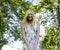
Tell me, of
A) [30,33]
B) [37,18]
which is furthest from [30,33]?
[37,18]

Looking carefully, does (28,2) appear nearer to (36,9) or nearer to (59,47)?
(36,9)

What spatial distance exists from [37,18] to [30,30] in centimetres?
501

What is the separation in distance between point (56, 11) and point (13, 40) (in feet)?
6.36

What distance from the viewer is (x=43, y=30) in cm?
968

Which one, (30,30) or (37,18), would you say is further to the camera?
(37,18)

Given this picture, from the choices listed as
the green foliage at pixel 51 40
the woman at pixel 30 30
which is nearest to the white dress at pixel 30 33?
the woman at pixel 30 30

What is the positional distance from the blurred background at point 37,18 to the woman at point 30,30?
15.3 ft

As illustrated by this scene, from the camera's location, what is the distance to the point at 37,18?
31.3ft

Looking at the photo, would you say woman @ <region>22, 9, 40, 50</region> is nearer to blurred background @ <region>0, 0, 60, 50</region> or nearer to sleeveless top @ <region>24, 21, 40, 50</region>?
sleeveless top @ <region>24, 21, 40, 50</region>

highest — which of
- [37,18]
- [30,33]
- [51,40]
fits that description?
[30,33]

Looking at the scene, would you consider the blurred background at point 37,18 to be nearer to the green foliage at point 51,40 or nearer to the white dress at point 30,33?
the green foliage at point 51,40

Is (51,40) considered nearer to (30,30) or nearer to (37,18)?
(37,18)

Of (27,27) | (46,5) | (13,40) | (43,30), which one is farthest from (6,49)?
(27,27)

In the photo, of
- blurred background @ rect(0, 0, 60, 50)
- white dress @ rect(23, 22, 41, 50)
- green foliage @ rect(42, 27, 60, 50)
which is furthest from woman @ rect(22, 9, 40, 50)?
green foliage @ rect(42, 27, 60, 50)
